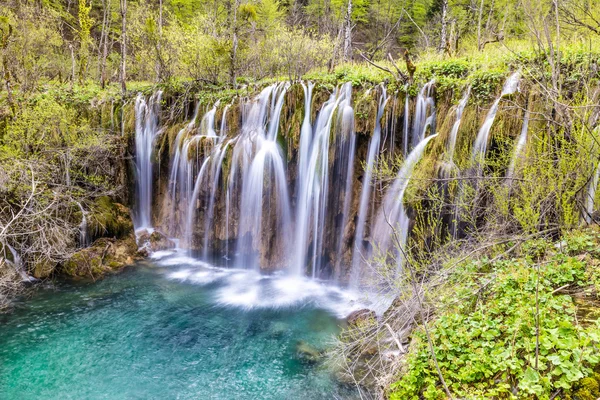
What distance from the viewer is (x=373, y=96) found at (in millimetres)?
10367

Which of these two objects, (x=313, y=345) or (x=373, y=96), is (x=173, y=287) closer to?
(x=313, y=345)

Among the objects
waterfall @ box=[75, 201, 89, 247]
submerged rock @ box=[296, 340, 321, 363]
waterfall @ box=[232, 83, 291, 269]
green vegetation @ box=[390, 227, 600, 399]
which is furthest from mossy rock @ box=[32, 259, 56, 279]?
green vegetation @ box=[390, 227, 600, 399]

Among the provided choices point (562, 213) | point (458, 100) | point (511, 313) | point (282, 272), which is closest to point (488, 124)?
point (458, 100)

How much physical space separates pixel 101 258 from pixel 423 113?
10974 millimetres

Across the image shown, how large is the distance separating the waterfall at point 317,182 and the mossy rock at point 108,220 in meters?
6.62

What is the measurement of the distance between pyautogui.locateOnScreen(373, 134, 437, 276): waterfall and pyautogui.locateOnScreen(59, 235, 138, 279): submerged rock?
8560 millimetres

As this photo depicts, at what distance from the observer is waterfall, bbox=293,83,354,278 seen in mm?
10797

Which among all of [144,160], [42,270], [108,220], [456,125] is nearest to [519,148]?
[456,125]

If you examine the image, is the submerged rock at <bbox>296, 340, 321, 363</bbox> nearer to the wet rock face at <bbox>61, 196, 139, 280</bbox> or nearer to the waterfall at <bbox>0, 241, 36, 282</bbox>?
the wet rock face at <bbox>61, 196, 139, 280</bbox>

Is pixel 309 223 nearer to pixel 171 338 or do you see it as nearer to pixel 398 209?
pixel 398 209

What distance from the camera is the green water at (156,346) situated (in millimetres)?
6312

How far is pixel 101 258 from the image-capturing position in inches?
449

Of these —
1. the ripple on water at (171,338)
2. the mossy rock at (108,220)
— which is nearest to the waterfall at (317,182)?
the ripple on water at (171,338)

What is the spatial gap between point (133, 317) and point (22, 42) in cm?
1181
